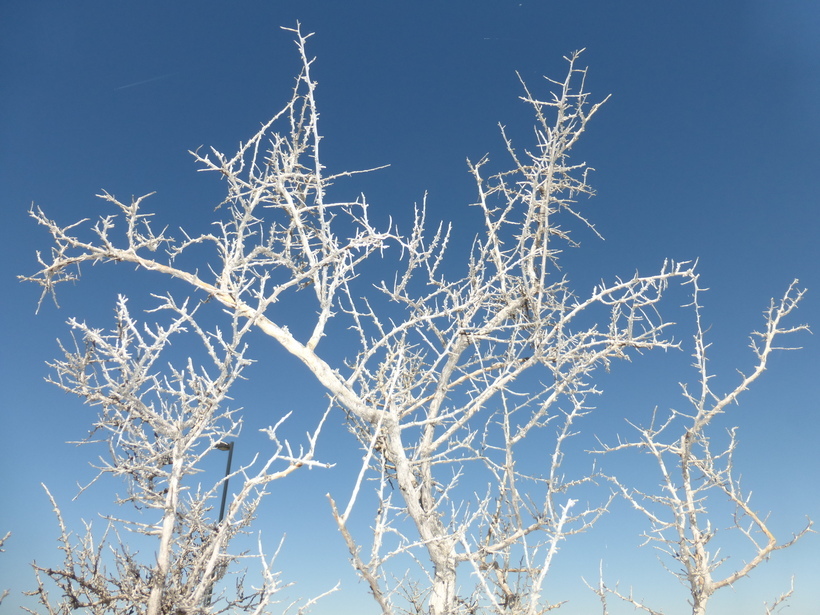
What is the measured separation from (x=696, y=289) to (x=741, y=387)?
1623 mm

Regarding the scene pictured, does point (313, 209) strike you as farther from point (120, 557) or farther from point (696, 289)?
point (696, 289)

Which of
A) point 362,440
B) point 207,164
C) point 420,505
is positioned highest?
point 207,164

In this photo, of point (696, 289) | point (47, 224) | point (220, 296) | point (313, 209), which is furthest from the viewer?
point (696, 289)

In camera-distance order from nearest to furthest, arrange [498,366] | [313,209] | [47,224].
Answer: [47,224] → [313,209] → [498,366]

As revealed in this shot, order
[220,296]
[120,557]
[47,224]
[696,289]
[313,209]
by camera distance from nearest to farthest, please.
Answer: [120,557] → [47,224] → [220,296] → [313,209] → [696,289]

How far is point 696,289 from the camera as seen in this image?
28.5 ft

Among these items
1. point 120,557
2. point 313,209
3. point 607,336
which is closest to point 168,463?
point 120,557

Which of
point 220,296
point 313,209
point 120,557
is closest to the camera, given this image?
point 120,557

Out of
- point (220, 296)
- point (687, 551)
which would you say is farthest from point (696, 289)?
point (220, 296)

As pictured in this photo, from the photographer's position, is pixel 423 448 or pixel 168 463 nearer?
pixel 168 463

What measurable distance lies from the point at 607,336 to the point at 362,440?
275 cm

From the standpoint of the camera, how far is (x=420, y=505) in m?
5.50

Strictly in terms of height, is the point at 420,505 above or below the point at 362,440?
below

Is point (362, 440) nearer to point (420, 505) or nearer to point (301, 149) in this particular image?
point (420, 505)
